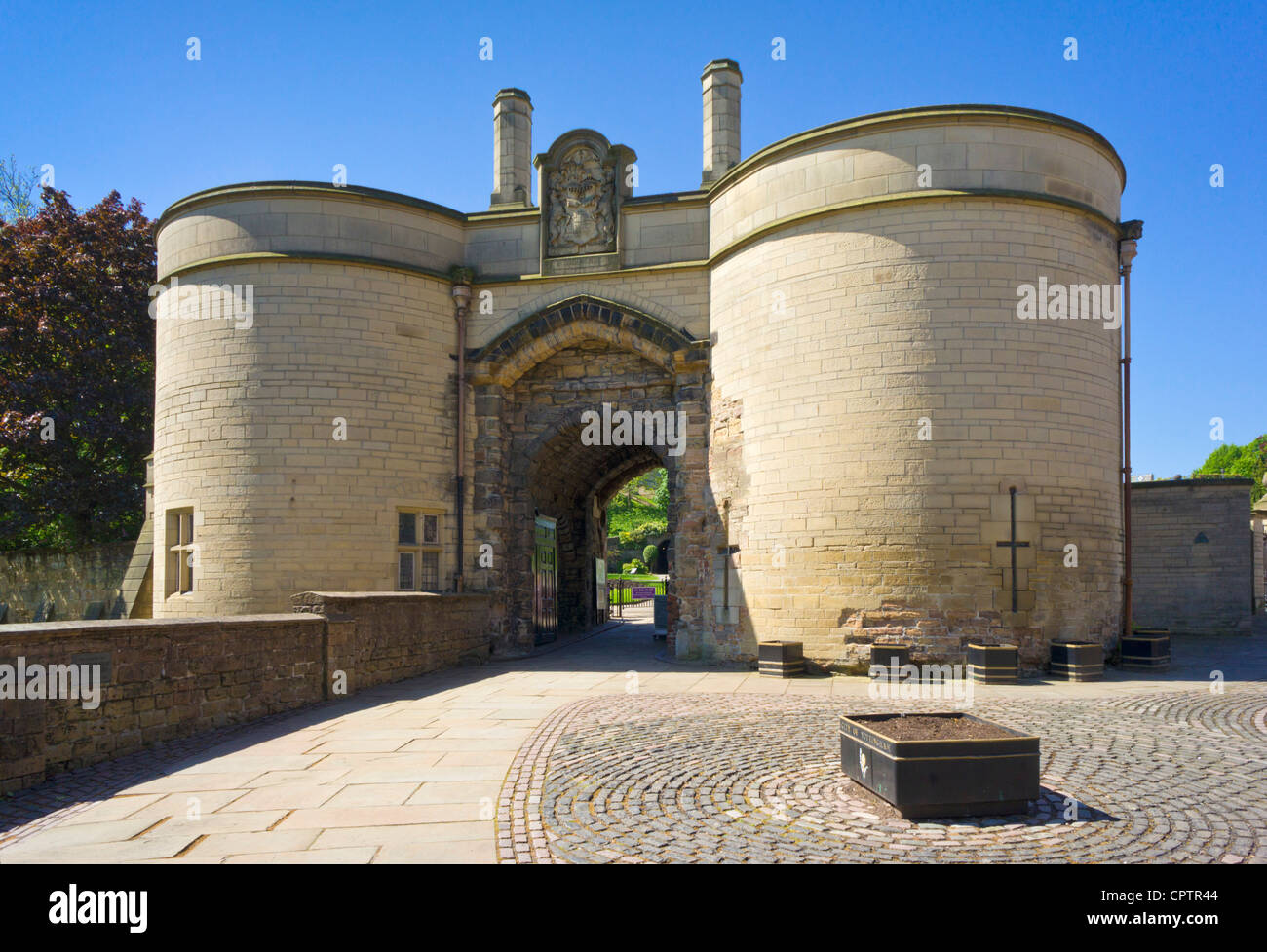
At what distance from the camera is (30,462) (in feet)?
67.5

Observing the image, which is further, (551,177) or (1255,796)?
(551,177)

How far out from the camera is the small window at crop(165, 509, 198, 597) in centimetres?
1363

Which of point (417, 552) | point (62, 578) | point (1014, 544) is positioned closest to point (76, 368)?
point (62, 578)

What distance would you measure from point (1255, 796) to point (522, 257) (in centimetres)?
1257

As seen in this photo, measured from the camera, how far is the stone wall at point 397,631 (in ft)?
32.9

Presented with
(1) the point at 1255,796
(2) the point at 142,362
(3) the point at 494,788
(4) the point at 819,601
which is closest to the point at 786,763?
(3) the point at 494,788

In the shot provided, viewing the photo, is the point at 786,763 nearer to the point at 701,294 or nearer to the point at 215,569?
the point at 701,294

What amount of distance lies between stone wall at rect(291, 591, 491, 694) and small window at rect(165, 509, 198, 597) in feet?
12.3

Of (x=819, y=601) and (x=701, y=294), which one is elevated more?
(x=701, y=294)

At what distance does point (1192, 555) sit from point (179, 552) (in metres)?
19.5

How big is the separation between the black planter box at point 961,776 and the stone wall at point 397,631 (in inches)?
276

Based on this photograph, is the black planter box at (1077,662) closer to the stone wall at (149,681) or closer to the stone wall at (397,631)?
the stone wall at (397,631)

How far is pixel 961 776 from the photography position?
5.07m
